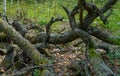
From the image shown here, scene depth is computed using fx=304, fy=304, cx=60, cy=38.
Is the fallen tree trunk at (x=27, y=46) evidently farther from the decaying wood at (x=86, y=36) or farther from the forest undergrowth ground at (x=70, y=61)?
the forest undergrowth ground at (x=70, y=61)

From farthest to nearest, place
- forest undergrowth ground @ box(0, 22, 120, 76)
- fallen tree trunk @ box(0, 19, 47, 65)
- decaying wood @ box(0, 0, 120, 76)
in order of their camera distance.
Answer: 1. forest undergrowth ground @ box(0, 22, 120, 76)
2. fallen tree trunk @ box(0, 19, 47, 65)
3. decaying wood @ box(0, 0, 120, 76)

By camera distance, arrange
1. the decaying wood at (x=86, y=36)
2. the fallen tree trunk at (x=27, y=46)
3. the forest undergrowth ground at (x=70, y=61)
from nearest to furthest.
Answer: the decaying wood at (x=86, y=36), the fallen tree trunk at (x=27, y=46), the forest undergrowth ground at (x=70, y=61)

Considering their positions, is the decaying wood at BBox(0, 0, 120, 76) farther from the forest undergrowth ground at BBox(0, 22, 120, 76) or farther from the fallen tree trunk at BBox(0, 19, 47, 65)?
the forest undergrowth ground at BBox(0, 22, 120, 76)

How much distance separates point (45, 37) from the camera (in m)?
8.19

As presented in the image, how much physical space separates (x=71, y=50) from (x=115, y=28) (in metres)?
6.36

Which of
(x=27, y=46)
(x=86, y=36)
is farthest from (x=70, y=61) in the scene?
(x=27, y=46)

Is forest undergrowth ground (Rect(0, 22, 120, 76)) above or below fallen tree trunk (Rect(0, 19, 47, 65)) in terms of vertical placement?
below

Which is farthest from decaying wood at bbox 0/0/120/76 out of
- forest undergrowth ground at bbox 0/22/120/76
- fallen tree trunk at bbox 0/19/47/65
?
forest undergrowth ground at bbox 0/22/120/76

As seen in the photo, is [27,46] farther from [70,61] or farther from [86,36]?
[70,61]

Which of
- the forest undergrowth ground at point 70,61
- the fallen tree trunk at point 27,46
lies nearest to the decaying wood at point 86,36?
the fallen tree trunk at point 27,46

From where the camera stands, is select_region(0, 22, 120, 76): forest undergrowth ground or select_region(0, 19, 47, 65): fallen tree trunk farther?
select_region(0, 22, 120, 76): forest undergrowth ground

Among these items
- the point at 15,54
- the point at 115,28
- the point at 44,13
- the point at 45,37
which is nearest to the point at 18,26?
the point at 45,37

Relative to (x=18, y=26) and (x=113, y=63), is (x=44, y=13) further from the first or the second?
(x=113, y=63)

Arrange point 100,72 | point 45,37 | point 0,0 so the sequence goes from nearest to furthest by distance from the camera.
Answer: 1. point 100,72
2. point 45,37
3. point 0,0
